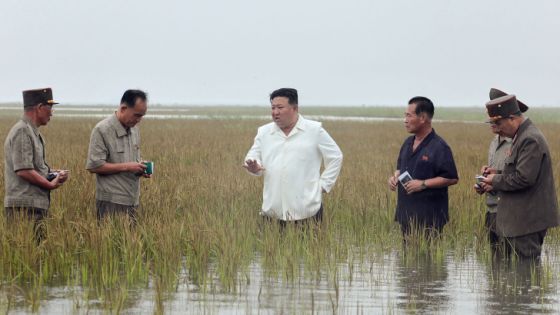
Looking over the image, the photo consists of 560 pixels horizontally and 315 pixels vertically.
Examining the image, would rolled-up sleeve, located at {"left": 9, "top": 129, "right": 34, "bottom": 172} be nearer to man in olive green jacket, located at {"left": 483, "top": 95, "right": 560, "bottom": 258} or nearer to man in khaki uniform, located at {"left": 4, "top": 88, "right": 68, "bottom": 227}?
man in khaki uniform, located at {"left": 4, "top": 88, "right": 68, "bottom": 227}

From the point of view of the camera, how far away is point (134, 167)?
7.21 m

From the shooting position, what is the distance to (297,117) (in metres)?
7.29

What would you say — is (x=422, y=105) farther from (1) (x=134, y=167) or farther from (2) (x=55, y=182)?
(2) (x=55, y=182)

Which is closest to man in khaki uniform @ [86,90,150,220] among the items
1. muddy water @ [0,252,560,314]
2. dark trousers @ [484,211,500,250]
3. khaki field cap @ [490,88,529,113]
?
muddy water @ [0,252,560,314]

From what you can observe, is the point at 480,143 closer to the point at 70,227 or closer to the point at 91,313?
the point at 70,227

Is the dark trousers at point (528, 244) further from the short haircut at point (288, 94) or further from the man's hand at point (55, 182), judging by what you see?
the man's hand at point (55, 182)

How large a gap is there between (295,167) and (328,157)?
0.30 m

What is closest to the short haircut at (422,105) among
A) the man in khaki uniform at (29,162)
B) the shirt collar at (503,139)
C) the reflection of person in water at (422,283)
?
the shirt collar at (503,139)

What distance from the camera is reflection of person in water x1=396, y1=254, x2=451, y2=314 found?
6.40 meters

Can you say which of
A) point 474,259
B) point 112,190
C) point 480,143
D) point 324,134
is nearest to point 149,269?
point 112,190

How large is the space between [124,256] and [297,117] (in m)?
1.66

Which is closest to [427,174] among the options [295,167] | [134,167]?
[295,167]

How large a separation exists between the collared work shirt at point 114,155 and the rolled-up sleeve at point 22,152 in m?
0.50

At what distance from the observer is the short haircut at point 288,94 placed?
7.11m
